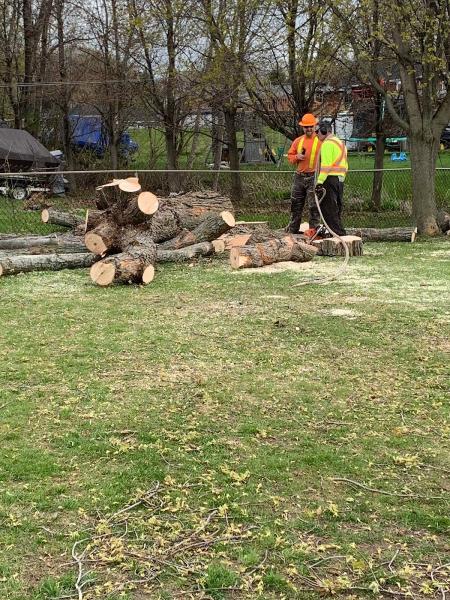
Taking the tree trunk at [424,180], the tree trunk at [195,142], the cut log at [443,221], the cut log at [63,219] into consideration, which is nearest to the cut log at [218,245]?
the cut log at [63,219]

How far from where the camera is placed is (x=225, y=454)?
339 cm

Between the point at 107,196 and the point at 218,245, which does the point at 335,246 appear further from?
the point at 107,196

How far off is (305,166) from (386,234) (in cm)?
239

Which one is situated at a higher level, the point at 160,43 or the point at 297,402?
the point at 160,43

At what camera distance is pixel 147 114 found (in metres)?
19.7

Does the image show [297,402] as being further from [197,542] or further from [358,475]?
[197,542]

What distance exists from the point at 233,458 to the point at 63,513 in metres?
0.89

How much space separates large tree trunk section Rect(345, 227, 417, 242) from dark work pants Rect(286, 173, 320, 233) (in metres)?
1.42

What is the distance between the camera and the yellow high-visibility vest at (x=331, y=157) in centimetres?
1002

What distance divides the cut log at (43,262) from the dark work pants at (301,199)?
342cm

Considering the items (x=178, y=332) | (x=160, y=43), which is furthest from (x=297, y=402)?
(x=160, y=43)

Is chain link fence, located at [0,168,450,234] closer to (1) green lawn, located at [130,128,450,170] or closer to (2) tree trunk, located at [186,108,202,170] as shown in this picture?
(2) tree trunk, located at [186,108,202,170]

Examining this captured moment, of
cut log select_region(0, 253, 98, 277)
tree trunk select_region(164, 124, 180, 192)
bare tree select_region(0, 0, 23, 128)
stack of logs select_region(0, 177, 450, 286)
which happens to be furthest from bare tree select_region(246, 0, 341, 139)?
bare tree select_region(0, 0, 23, 128)

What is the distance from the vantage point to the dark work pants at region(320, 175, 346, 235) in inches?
407
